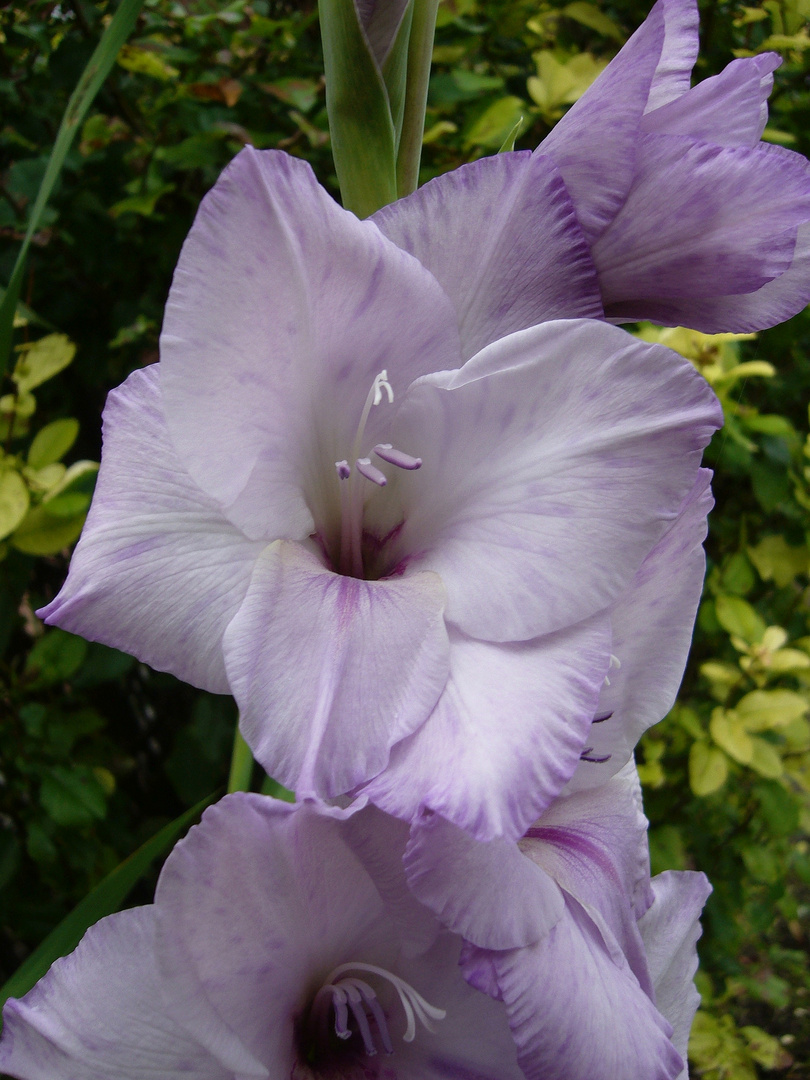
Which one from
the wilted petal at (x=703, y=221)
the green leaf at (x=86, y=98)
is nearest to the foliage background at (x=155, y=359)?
the green leaf at (x=86, y=98)

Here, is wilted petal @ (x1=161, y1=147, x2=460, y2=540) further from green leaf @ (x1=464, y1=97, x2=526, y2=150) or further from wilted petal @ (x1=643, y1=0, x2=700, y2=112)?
green leaf @ (x1=464, y1=97, x2=526, y2=150)

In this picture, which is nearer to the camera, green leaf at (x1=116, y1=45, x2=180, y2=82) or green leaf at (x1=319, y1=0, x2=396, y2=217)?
green leaf at (x1=319, y1=0, x2=396, y2=217)

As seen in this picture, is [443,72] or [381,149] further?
[443,72]

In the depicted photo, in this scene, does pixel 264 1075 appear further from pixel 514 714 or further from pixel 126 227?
pixel 126 227

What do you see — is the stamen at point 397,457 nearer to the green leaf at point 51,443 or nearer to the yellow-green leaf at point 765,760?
the green leaf at point 51,443

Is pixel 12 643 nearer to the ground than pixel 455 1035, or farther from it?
nearer to the ground

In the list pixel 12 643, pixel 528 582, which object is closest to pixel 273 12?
pixel 12 643

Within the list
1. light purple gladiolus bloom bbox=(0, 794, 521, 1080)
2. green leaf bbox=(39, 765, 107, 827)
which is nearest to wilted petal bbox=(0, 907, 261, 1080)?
light purple gladiolus bloom bbox=(0, 794, 521, 1080)
